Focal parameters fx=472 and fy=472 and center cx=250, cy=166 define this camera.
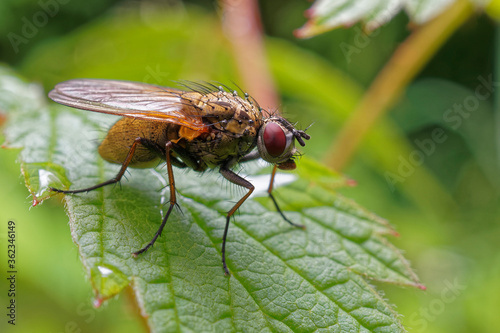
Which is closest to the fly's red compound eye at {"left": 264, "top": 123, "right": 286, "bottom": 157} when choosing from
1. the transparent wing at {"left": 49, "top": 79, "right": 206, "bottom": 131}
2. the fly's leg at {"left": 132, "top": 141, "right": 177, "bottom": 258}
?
the transparent wing at {"left": 49, "top": 79, "right": 206, "bottom": 131}

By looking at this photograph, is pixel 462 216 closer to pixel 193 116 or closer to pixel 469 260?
pixel 469 260

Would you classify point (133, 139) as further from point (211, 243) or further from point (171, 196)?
point (211, 243)

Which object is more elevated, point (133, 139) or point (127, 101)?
point (127, 101)

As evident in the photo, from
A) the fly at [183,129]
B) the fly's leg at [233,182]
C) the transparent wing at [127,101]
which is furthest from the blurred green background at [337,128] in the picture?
the transparent wing at [127,101]

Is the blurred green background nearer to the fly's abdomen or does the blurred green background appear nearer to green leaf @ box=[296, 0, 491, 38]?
green leaf @ box=[296, 0, 491, 38]

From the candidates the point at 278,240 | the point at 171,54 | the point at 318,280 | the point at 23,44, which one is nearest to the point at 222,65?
the point at 171,54

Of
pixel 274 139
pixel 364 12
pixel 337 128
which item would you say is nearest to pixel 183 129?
pixel 274 139

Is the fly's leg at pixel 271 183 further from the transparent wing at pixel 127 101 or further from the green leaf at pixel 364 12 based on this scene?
the green leaf at pixel 364 12
